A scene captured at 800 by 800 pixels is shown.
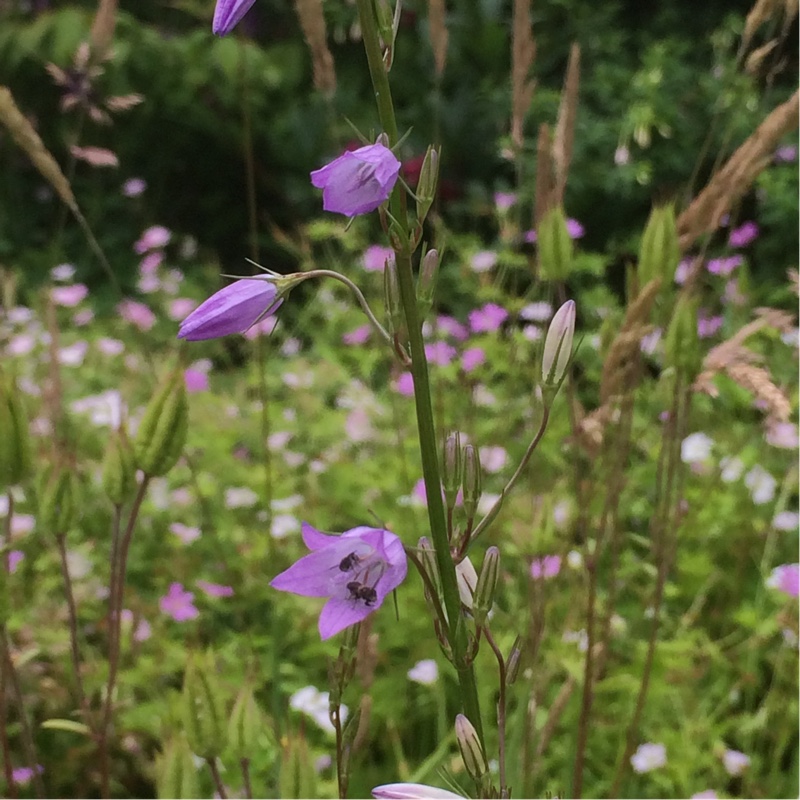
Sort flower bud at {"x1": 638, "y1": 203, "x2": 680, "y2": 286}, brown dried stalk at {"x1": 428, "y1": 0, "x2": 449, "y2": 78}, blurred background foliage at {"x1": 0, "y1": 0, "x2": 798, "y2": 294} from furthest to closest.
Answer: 1. blurred background foliage at {"x1": 0, "y1": 0, "x2": 798, "y2": 294}
2. brown dried stalk at {"x1": 428, "y1": 0, "x2": 449, "y2": 78}
3. flower bud at {"x1": 638, "y1": 203, "x2": 680, "y2": 286}

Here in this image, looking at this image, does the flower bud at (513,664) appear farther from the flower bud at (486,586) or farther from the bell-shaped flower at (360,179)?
the bell-shaped flower at (360,179)

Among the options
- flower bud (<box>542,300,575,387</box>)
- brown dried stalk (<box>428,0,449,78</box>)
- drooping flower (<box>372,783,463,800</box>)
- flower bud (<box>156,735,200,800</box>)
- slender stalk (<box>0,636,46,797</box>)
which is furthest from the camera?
brown dried stalk (<box>428,0,449,78</box>)

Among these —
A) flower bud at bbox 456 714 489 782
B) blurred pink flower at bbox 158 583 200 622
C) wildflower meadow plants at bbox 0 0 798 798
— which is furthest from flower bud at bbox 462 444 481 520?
blurred pink flower at bbox 158 583 200 622

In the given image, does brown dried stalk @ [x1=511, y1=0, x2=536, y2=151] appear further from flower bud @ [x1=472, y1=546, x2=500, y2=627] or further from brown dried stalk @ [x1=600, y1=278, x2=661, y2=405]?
flower bud @ [x1=472, y1=546, x2=500, y2=627]

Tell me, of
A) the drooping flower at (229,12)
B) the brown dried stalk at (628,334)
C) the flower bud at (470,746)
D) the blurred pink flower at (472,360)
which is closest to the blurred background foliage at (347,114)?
the blurred pink flower at (472,360)

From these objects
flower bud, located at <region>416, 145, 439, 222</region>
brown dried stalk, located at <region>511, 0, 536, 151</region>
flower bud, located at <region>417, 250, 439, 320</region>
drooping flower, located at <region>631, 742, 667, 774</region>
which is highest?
brown dried stalk, located at <region>511, 0, 536, 151</region>

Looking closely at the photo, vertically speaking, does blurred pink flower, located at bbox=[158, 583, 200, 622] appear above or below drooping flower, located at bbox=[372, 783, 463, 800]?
below

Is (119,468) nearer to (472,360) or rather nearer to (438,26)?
(438,26)

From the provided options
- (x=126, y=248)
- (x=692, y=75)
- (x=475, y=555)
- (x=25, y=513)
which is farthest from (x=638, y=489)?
(x=126, y=248)

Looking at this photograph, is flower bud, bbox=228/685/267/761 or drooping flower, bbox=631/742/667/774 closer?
flower bud, bbox=228/685/267/761
